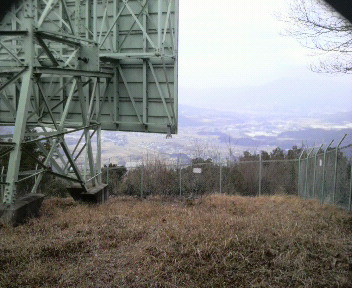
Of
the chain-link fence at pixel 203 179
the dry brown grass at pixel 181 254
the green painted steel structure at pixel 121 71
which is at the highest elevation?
the green painted steel structure at pixel 121 71

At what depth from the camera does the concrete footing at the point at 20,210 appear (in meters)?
7.81

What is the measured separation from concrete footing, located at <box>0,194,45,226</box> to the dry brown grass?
47 centimetres

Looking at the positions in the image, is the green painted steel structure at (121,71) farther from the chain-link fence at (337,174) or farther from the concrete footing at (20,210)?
the chain-link fence at (337,174)

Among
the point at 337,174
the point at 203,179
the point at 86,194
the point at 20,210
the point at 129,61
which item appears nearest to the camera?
the point at 20,210

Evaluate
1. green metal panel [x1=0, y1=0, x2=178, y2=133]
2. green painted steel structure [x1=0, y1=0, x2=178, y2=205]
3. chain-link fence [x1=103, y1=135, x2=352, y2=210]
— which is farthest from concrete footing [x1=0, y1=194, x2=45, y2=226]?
chain-link fence [x1=103, y1=135, x2=352, y2=210]

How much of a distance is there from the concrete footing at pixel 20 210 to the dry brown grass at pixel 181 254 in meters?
0.47

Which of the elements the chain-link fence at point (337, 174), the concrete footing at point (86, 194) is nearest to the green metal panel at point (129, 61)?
the concrete footing at point (86, 194)

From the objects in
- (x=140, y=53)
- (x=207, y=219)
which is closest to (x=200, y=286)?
(x=207, y=219)

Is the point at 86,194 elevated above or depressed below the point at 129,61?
below

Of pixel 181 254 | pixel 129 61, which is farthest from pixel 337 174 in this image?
pixel 181 254

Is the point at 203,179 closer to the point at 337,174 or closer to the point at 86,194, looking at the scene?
the point at 337,174

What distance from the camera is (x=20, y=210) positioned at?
815 centimetres

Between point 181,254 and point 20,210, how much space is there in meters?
4.30

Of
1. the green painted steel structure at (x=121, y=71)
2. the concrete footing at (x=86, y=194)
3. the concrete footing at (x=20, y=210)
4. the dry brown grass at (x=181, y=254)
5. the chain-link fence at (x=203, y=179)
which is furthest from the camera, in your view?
the chain-link fence at (x=203, y=179)
